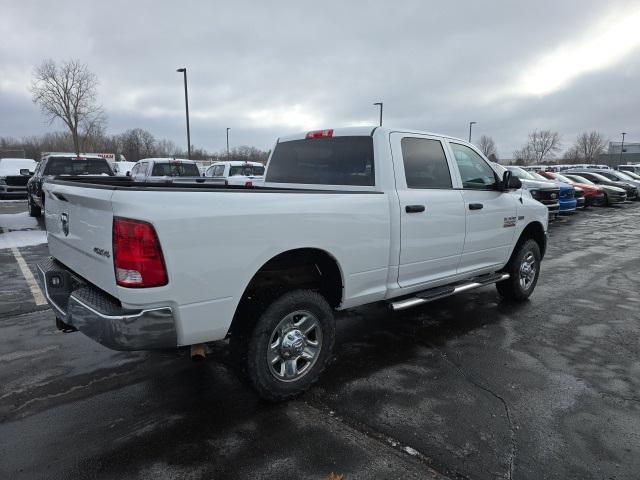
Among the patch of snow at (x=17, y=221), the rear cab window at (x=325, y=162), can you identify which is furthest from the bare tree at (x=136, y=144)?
the rear cab window at (x=325, y=162)

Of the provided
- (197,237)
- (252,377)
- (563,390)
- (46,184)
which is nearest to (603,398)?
(563,390)

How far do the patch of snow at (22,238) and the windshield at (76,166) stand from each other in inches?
87.3

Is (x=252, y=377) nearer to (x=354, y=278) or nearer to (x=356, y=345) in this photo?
(x=354, y=278)

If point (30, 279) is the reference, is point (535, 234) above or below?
above

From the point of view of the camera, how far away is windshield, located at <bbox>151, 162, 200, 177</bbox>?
1342cm

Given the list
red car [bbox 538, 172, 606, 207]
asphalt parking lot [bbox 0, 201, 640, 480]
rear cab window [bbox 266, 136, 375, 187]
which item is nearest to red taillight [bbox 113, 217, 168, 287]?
asphalt parking lot [bbox 0, 201, 640, 480]

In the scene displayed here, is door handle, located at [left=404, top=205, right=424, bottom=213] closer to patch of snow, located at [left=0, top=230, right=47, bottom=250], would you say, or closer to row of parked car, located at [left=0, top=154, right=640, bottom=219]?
row of parked car, located at [left=0, top=154, right=640, bottom=219]

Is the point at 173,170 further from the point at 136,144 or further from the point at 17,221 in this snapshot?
the point at 136,144

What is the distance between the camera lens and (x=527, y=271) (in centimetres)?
579

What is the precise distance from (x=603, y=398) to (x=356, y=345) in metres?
2.05

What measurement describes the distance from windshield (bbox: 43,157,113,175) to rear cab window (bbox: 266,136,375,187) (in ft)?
31.5

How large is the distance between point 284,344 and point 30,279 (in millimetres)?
5156

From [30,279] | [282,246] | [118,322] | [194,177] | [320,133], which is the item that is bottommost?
[30,279]

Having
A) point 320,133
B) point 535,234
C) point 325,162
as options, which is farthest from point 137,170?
point 535,234
